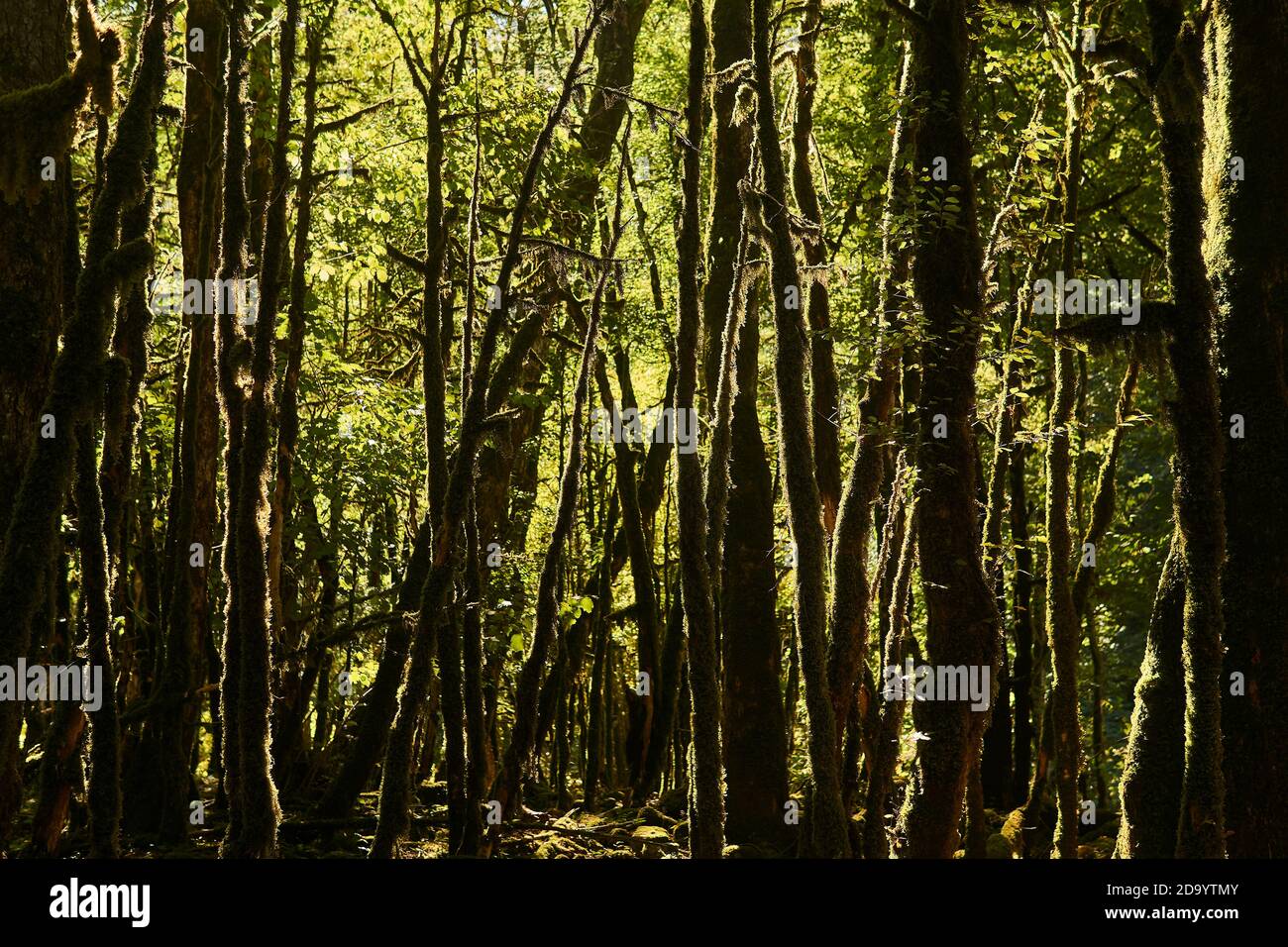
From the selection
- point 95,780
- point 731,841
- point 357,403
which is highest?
point 357,403

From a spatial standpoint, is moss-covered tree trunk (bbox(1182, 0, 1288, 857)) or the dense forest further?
moss-covered tree trunk (bbox(1182, 0, 1288, 857))

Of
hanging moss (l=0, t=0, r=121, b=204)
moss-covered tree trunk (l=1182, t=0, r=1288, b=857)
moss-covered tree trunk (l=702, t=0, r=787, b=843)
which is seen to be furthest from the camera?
moss-covered tree trunk (l=702, t=0, r=787, b=843)

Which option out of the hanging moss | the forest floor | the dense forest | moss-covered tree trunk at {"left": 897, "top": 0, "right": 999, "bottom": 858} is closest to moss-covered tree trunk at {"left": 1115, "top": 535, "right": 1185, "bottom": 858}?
the dense forest

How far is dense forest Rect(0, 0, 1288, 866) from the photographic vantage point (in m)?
7.60

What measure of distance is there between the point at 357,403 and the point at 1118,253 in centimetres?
1327

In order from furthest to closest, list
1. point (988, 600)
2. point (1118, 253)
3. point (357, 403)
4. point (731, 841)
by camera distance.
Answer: point (1118, 253) → point (357, 403) → point (731, 841) → point (988, 600)

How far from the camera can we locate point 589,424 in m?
12.3

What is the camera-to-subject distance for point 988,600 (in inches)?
338

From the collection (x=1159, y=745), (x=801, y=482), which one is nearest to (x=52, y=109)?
(x=801, y=482)

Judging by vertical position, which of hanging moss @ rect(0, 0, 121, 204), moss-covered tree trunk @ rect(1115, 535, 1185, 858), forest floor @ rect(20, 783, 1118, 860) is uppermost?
hanging moss @ rect(0, 0, 121, 204)

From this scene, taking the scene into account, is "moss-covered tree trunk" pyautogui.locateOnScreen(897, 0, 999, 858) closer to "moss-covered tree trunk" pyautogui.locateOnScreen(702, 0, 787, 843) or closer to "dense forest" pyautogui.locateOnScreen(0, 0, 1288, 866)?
"dense forest" pyautogui.locateOnScreen(0, 0, 1288, 866)

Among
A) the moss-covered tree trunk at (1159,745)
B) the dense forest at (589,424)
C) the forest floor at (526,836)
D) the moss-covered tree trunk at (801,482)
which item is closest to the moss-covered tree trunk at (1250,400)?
the dense forest at (589,424)
